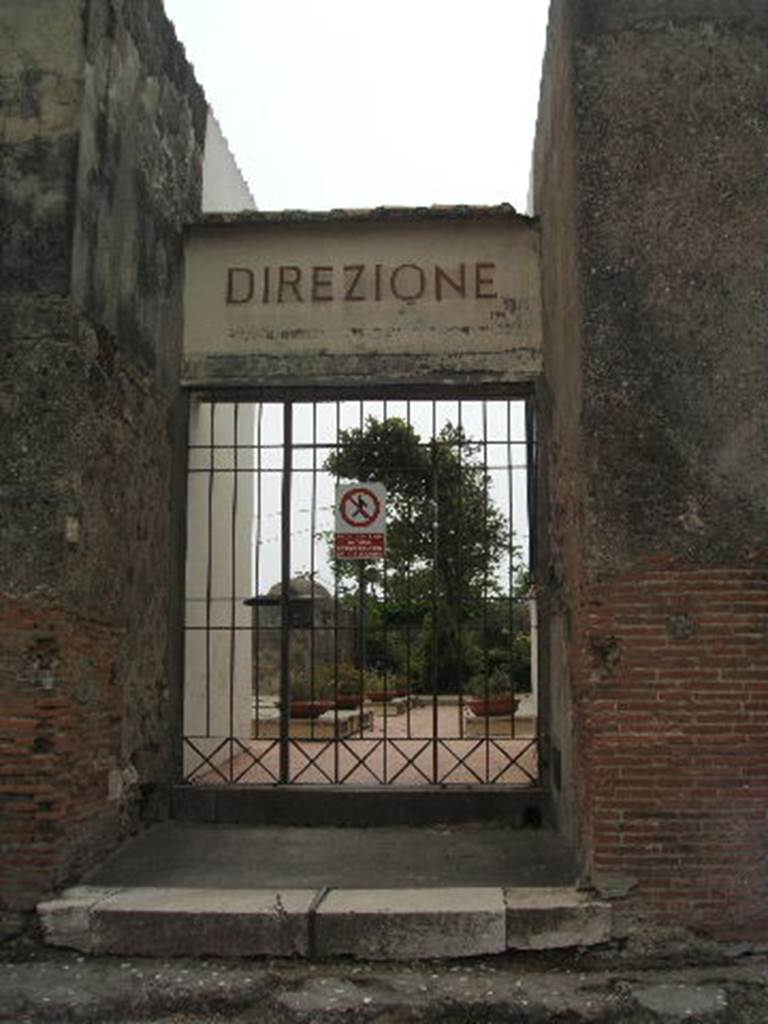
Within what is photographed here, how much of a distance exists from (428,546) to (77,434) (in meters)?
8.78

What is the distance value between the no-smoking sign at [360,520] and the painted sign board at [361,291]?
92 centimetres

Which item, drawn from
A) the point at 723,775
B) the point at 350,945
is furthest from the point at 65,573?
the point at 723,775

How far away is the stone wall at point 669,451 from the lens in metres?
4.99

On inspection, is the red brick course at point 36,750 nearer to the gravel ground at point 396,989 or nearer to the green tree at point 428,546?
the gravel ground at point 396,989

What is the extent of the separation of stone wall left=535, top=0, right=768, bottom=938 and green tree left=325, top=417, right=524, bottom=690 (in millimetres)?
1726

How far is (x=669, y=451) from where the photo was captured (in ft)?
17.2

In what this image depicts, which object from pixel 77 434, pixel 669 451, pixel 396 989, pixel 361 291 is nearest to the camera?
pixel 396 989

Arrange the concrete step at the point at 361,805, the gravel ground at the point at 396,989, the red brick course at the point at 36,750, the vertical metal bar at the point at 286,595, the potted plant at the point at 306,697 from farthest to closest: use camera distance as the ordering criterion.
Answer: the potted plant at the point at 306,697
the vertical metal bar at the point at 286,595
the concrete step at the point at 361,805
the red brick course at the point at 36,750
the gravel ground at the point at 396,989

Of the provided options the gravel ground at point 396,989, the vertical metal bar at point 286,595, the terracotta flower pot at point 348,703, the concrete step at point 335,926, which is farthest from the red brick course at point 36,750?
the terracotta flower pot at point 348,703

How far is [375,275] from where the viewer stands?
744 cm

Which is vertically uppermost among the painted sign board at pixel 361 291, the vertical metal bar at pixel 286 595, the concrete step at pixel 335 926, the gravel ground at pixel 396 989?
the painted sign board at pixel 361 291

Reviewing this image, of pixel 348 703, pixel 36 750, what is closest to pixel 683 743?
pixel 36 750

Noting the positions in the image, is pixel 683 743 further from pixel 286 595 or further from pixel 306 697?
pixel 306 697

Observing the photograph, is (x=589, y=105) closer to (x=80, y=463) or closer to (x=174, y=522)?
(x=80, y=463)
